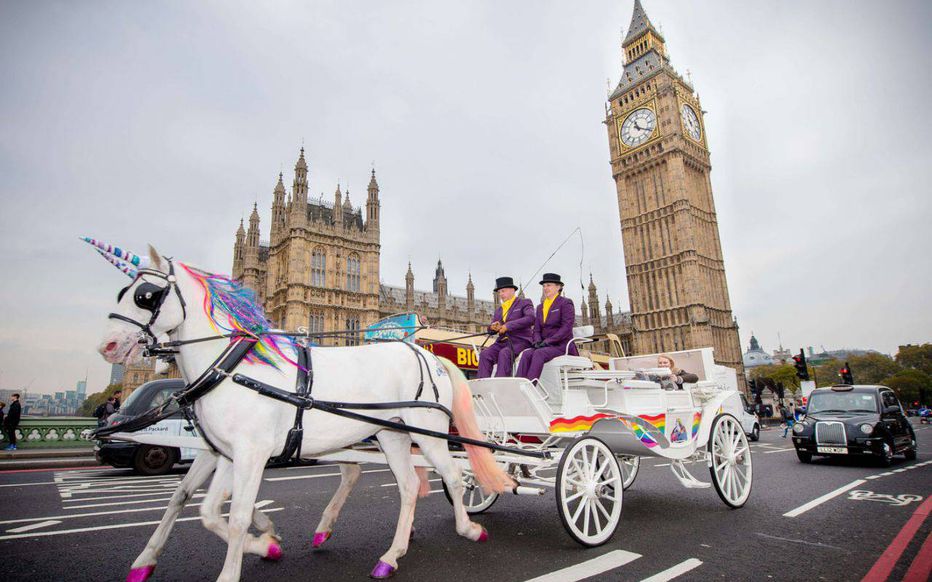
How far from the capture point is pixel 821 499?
5.50 meters

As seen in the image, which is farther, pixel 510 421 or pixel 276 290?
pixel 276 290

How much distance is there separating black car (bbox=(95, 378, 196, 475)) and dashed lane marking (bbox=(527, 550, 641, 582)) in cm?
787

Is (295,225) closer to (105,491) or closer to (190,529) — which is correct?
(105,491)

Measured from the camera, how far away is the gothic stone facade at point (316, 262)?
35.8 m

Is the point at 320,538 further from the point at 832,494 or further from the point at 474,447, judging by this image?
the point at 832,494

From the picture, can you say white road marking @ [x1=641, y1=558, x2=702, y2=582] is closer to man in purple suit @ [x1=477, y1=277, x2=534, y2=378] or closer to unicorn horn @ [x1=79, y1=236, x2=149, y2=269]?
man in purple suit @ [x1=477, y1=277, x2=534, y2=378]

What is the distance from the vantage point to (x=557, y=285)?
5.49 meters

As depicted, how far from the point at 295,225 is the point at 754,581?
3745cm

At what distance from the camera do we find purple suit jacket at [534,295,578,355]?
4938 mm

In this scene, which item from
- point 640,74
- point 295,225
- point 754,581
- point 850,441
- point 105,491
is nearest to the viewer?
point 754,581

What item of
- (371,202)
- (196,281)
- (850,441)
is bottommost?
(850,441)

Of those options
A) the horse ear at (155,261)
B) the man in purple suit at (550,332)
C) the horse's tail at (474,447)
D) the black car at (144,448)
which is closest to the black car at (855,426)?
the man in purple suit at (550,332)

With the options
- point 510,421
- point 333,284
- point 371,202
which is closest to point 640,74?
point 371,202

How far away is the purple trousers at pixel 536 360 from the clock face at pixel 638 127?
164ft
